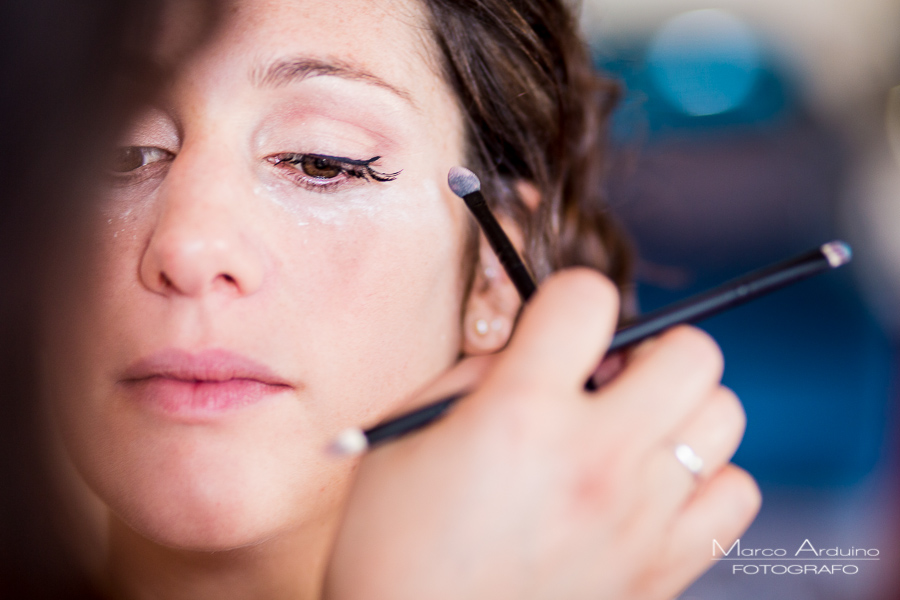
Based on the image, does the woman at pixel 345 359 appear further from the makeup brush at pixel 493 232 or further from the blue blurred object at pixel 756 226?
the blue blurred object at pixel 756 226

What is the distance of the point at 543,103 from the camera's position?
682 mm

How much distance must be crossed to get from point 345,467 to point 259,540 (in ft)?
0.28

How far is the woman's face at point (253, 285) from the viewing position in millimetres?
463

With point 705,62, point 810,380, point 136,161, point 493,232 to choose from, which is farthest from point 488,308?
point 705,62

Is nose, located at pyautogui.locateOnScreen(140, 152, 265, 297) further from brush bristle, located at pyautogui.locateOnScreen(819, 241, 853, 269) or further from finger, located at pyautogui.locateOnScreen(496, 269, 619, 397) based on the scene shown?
brush bristle, located at pyautogui.locateOnScreen(819, 241, 853, 269)

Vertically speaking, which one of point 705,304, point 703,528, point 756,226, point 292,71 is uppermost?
point 292,71

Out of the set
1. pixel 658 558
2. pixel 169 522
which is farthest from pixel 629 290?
pixel 169 522

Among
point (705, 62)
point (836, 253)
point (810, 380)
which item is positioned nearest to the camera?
point (836, 253)

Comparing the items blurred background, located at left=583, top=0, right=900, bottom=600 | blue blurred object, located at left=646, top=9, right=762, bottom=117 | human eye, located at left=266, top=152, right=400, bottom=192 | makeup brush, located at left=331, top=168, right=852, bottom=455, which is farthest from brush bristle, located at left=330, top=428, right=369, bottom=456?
blue blurred object, located at left=646, top=9, right=762, bottom=117

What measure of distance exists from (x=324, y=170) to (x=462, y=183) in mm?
121

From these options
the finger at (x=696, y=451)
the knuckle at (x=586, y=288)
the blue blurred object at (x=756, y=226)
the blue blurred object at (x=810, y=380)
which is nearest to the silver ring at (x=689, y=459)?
the finger at (x=696, y=451)

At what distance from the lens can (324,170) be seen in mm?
524

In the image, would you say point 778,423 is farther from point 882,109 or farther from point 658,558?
point 658,558

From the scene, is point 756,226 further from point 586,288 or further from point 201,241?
point 201,241
